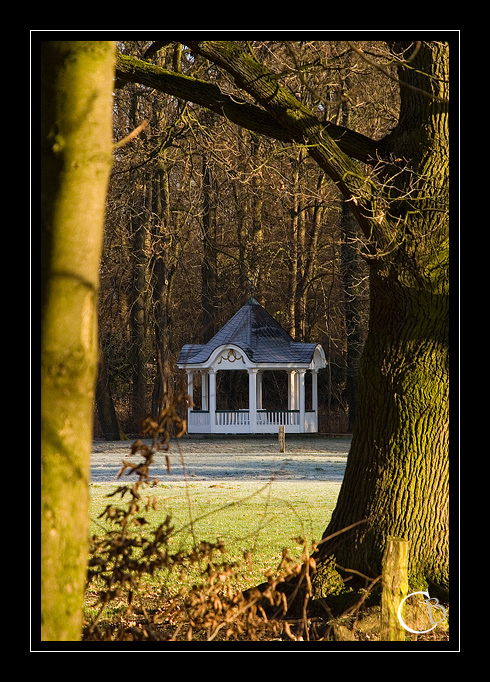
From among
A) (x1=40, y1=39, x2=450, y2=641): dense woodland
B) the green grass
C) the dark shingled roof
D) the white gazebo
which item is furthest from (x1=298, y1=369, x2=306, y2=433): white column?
(x1=40, y1=39, x2=450, y2=641): dense woodland

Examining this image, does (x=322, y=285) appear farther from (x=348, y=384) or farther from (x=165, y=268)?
(x=165, y=268)

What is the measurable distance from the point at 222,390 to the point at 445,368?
26782 millimetres

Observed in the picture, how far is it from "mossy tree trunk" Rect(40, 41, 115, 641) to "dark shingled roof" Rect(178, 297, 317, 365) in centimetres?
2502

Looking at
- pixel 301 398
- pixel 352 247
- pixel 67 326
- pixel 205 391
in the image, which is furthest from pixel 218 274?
pixel 67 326

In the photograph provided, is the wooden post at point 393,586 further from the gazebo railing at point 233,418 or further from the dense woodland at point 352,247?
the gazebo railing at point 233,418

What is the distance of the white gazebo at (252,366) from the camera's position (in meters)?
28.7

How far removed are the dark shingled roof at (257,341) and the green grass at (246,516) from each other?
13170mm

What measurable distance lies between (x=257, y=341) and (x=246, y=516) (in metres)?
18.1

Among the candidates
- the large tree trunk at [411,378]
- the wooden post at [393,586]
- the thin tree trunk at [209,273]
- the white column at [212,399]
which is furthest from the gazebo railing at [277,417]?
the wooden post at [393,586]

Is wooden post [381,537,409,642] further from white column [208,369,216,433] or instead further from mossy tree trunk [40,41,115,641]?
white column [208,369,216,433]

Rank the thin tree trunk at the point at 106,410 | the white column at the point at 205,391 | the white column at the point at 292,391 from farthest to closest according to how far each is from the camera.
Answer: the white column at the point at 292,391 → the white column at the point at 205,391 → the thin tree trunk at the point at 106,410

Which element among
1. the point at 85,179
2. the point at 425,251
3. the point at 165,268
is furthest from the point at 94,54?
the point at 165,268

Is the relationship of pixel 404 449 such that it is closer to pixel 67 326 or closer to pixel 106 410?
pixel 67 326

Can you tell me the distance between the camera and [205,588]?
3.87 m
